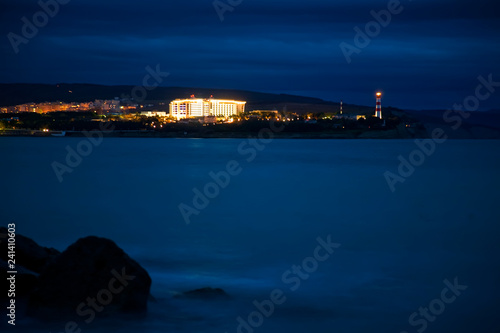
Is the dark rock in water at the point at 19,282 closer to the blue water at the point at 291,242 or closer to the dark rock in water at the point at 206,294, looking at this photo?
the blue water at the point at 291,242

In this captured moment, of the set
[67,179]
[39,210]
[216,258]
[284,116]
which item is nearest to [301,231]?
[216,258]

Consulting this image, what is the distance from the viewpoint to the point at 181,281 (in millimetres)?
7914

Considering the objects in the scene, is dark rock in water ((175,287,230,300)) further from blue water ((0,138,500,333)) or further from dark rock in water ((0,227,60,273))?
dark rock in water ((0,227,60,273))

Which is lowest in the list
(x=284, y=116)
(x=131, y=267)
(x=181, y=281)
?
(x=181, y=281)

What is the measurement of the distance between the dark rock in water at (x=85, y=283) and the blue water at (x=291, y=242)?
0.17 metres

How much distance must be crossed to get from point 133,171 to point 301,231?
17.8 meters

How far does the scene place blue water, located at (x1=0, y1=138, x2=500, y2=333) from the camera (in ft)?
21.7

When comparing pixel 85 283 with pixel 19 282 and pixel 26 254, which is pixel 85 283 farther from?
pixel 26 254

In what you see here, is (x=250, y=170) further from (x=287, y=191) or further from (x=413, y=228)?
(x=413, y=228)

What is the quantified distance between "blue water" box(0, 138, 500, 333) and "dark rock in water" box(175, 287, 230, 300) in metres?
0.13

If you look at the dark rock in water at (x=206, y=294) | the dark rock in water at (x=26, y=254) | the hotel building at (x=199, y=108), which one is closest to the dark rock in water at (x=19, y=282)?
the dark rock in water at (x=26, y=254)

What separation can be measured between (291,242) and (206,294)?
426cm

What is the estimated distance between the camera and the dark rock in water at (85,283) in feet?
19.1

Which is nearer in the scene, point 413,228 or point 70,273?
point 70,273
